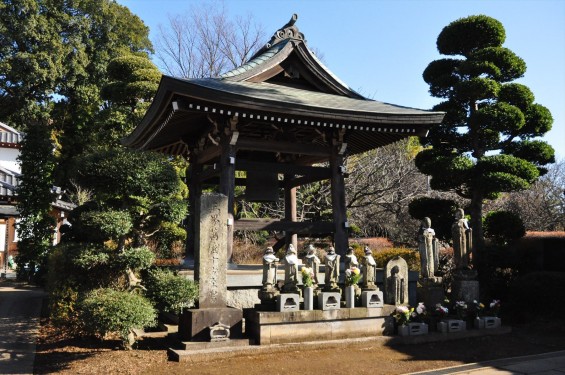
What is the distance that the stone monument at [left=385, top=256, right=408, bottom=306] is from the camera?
358 inches

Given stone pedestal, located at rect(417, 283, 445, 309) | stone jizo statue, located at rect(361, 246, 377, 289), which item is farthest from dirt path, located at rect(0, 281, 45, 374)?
stone pedestal, located at rect(417, 283, 445, 309)

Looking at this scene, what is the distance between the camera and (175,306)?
7453 millimetres

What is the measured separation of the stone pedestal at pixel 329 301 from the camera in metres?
8.03

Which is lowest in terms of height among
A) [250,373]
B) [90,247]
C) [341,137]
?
[250,373]

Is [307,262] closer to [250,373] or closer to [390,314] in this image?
[390,314]

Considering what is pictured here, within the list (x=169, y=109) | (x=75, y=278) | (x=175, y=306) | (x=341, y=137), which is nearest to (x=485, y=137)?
(x=341, y=137)

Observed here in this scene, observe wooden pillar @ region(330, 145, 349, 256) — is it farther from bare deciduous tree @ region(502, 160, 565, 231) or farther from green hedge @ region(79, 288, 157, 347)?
bare deciduous tree @ region(502, 160, 565, 231)

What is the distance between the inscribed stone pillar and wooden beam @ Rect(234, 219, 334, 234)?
3.01 metres

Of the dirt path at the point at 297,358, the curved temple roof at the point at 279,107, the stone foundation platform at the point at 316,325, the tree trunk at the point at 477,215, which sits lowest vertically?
the dirt path at the point at 297,358

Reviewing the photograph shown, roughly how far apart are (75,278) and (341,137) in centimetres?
697

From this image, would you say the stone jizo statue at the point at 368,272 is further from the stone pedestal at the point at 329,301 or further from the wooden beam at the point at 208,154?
the wooden beam at the point at 208,154

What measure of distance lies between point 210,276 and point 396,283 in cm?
386

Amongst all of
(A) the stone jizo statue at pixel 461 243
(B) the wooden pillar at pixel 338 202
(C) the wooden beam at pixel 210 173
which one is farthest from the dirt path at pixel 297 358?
(C) the wooden beam at pixel 210 173

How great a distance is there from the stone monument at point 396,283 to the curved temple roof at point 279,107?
3.42 meters
